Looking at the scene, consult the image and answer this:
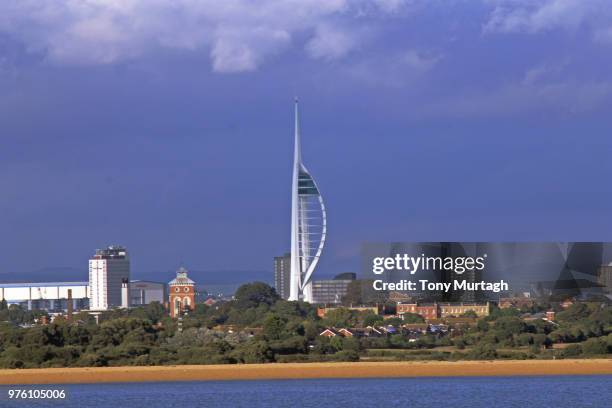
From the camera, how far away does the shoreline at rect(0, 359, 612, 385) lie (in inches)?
3145

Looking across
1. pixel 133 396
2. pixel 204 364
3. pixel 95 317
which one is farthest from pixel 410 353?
pixel 95 317

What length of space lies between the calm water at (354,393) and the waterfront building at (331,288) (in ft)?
273

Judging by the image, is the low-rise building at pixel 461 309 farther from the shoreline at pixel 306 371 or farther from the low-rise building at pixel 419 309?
the shoreline at pixel 306 371

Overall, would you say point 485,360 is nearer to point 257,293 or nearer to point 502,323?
point 502,323

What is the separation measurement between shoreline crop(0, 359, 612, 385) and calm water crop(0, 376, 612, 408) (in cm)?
244

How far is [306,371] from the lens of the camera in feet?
270

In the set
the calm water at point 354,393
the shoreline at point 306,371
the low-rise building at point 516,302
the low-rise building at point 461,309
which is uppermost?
the low-rise building at point 516,302

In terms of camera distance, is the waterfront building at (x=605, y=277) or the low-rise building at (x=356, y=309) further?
the low-rise building at (x=356, y=309)

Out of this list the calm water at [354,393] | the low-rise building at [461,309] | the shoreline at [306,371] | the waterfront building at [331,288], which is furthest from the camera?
the waterfront building at [331,288]

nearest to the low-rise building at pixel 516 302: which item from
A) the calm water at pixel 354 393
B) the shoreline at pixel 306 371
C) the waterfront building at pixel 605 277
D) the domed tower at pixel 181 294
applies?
the waterfront building at pixel 605 277

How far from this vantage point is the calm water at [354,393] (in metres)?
62.8

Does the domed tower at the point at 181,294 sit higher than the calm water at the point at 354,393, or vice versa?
the domed tower at the point at 181,294

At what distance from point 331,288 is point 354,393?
106 metres

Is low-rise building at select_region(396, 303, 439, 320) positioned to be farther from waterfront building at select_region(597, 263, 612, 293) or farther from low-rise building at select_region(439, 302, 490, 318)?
waterfront building at select_region(597, 263, 612, 293)
